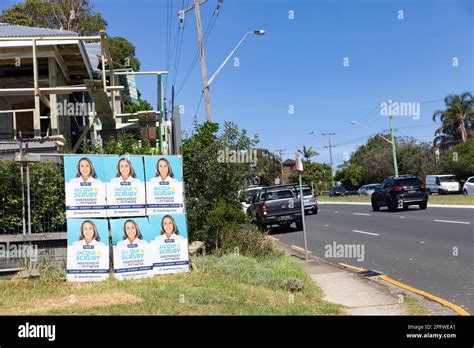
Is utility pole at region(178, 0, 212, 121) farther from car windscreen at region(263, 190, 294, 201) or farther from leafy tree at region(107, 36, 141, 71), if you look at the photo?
leafy tree at region(107, 36, 141, 71)

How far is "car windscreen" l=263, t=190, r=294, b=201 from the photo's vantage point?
72.3 ft

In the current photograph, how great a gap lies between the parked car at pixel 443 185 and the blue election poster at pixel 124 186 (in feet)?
136

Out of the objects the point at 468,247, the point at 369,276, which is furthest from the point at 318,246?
the point at 369,276

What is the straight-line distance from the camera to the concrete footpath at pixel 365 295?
24.8ft

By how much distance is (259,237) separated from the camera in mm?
11781

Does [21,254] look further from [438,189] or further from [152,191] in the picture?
[438,189]

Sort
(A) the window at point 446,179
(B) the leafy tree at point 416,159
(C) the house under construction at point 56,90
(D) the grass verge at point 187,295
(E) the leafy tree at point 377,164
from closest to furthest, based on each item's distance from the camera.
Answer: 1. (D) the grass verge at point 187,295
2. (C) the house under construction at point 56,90
3. (A) the window at point 446,179
4. (B) the leafy tree at point 416,159
5. (E) the leafy tree at point 377,164

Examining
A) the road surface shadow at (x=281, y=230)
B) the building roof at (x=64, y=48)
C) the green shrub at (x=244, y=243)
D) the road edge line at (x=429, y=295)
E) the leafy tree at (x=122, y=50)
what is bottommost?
the road surface shadow at (x=281, y=230)

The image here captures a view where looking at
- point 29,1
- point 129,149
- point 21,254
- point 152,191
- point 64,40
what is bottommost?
point 21,254

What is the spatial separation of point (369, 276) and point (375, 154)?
6549 centimetres

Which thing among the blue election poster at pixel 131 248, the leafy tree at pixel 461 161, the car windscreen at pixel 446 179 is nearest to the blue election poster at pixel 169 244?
the blue election poster at pixel 131 248

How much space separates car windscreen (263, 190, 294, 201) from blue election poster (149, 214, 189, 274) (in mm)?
12629

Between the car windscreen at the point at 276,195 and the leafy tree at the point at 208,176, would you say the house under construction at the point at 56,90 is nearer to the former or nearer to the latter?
the leafy tree at the point at 208,176

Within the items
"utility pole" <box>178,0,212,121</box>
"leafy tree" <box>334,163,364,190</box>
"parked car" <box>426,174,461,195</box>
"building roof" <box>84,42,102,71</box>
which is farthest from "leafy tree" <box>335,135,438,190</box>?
"building roof" <box>84,42,102,71</box>
